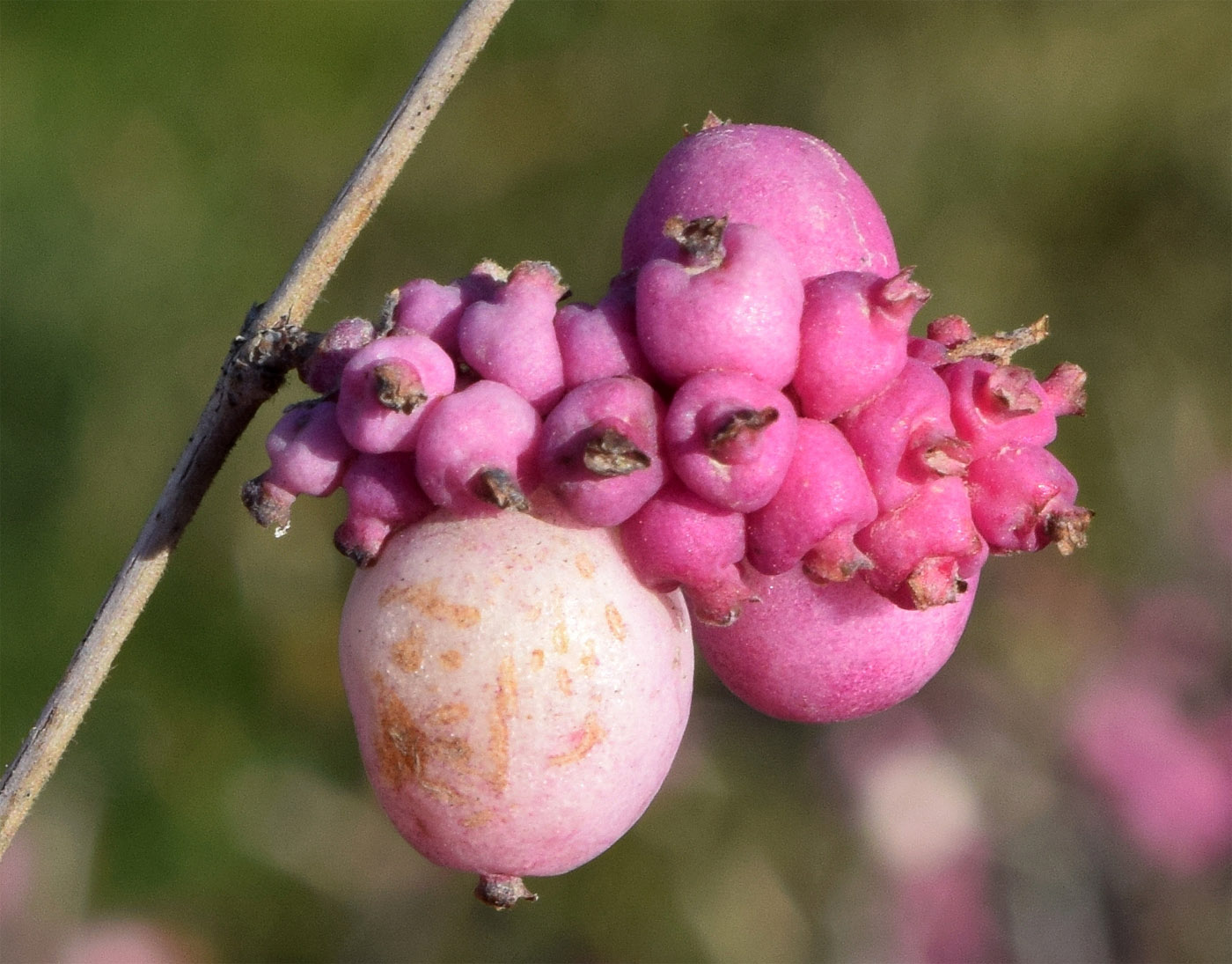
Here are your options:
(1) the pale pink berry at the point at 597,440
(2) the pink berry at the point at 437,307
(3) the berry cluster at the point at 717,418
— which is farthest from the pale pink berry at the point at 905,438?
(2) the pink berry at the point at 437,307

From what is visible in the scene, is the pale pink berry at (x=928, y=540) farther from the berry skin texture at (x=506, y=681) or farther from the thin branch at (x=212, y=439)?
the thin branch at (x=212, y=439)

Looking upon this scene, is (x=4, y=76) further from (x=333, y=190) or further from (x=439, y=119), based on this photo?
(x=439, y=119)

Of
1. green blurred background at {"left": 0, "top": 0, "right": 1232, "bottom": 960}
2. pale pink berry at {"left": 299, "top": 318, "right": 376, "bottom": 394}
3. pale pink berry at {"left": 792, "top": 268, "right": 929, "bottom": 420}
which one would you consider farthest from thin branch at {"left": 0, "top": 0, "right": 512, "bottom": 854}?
green blurred background at {"left": 0, "top": 0, "right": 1232, "bottom": 960}

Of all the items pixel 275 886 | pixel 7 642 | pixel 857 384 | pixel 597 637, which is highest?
pixel 857 384

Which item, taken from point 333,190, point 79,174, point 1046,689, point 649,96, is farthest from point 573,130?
point 1046,689

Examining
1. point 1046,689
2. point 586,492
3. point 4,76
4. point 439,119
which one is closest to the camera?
point 586,492

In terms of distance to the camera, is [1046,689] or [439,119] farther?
[439,119]

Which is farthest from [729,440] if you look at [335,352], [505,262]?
[505,262]

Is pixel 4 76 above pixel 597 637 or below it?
below
